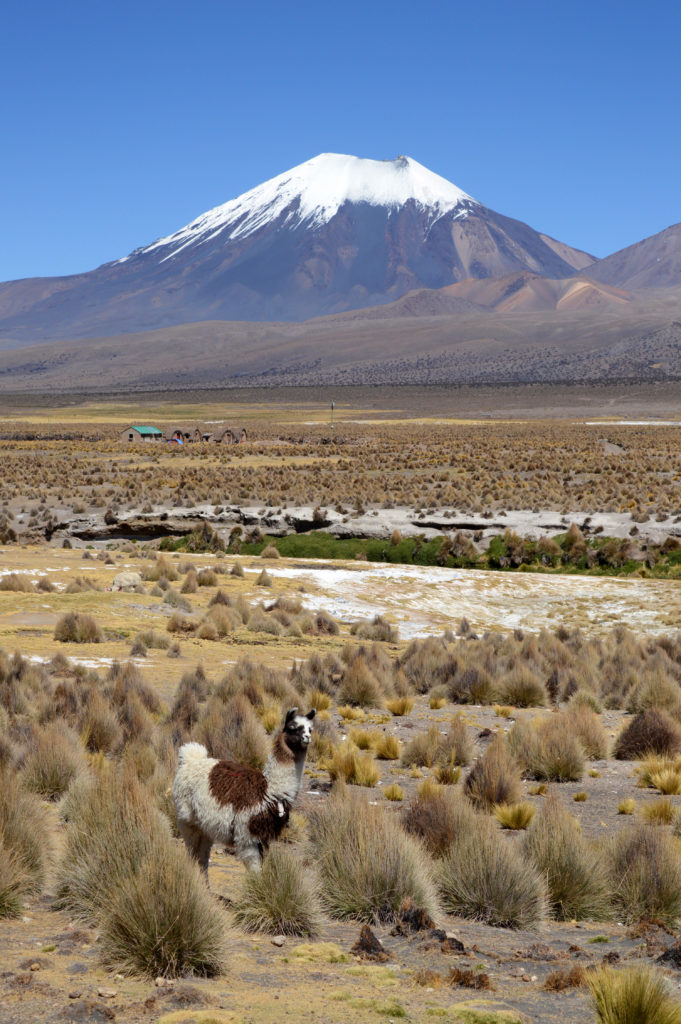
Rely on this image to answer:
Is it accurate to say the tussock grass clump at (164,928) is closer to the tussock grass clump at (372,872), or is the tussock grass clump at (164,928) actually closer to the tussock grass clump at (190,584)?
the tussock grass clump at (372,872)

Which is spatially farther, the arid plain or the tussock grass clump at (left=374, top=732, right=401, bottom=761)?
the tussock grass clump at (left=374, top=732, right=401, bottom=761)

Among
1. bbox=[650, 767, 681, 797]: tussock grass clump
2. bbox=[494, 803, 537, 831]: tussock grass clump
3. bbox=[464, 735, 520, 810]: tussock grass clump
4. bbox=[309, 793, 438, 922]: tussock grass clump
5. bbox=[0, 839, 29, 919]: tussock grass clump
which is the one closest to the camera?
bbox=[0, 839, 29, 919]: tussock grass clump

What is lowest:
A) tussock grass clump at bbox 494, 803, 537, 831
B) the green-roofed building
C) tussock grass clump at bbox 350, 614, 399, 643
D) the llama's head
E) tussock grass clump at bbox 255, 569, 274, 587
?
tussock grass clump at bbox 350, 614, 399, 643

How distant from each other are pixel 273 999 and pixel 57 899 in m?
1.66

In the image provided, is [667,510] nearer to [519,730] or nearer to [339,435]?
[519,730]

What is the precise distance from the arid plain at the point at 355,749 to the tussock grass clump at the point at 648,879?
0.02 meters

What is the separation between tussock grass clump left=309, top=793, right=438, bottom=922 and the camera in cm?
593

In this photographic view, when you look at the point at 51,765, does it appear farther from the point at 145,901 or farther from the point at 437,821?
the point at 145,901

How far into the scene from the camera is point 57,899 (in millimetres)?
5840

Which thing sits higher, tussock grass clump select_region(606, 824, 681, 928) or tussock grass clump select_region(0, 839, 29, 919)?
tussock grass clump select_region(0, 839, 29, 919)

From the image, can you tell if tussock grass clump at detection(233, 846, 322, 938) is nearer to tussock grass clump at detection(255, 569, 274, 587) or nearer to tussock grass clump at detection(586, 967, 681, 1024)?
tussock grass clump at detection(586, 967, 681, 1024)

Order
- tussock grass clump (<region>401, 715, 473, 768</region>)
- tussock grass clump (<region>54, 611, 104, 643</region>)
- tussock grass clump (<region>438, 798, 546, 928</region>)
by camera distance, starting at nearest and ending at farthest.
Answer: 1. tussock grass clump (<region>438, 798, 546, 928</region>)
2. tussock grass clump (<region>401, 715, 473, 768</region>)
3. tussock grass clump (<region>54, 611, 104, 643</region>)

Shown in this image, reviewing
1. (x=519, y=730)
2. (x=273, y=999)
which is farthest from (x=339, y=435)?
(x=273, y=999)

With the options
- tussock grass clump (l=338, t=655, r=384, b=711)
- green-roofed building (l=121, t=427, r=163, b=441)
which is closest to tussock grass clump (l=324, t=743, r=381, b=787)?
tussock grass clump (l=338, t=655, r=384, b=711)
